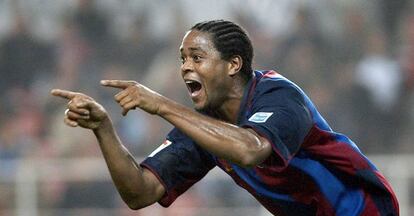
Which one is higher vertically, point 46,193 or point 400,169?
point 400,169

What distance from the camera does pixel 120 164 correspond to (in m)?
4.42

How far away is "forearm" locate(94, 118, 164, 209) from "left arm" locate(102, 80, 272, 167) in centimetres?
52

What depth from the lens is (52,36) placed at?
10.4 meters

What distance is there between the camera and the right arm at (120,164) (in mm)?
4137

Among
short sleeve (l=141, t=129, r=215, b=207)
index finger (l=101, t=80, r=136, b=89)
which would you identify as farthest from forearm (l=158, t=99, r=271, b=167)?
short sleeve (l=141, t=129, r=215, b=207)

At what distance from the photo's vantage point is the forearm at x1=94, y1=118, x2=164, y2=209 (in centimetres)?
436

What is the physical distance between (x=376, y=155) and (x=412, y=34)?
1271 mm

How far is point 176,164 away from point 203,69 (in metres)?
0.62

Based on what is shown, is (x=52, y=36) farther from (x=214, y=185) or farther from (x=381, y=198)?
(x=381, y=198)

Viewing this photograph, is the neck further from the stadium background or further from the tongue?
the stadium background

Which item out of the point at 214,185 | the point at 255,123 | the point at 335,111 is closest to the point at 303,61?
the point at 335,111

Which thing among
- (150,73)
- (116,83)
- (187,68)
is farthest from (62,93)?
(150,73)

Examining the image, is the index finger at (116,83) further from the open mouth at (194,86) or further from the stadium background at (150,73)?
the stadium background at (150,73)

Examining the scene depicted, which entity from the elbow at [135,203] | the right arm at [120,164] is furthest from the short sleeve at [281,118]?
the elbow at [135,203]
